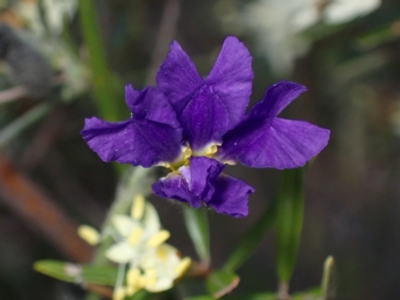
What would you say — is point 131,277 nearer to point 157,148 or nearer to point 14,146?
point 157,148

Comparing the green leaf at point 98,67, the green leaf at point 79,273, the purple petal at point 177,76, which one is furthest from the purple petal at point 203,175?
the green leaf at point 98,67

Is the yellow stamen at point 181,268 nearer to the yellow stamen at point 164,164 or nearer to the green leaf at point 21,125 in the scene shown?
the yellow stamen at point 164,164

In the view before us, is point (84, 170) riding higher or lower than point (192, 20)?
lower

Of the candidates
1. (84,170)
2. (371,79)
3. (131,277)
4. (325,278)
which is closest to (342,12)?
(371,79)

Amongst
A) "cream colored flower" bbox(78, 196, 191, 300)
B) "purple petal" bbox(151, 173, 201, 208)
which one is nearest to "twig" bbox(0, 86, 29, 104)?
"cream colored flower" bbox(78, 196, 191, 300)

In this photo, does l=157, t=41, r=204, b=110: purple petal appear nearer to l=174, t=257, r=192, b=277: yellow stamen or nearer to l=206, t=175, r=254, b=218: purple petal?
l=206, t=175, r=254, b=218: purple petal

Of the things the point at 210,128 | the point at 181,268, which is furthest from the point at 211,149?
the point at 181,268
